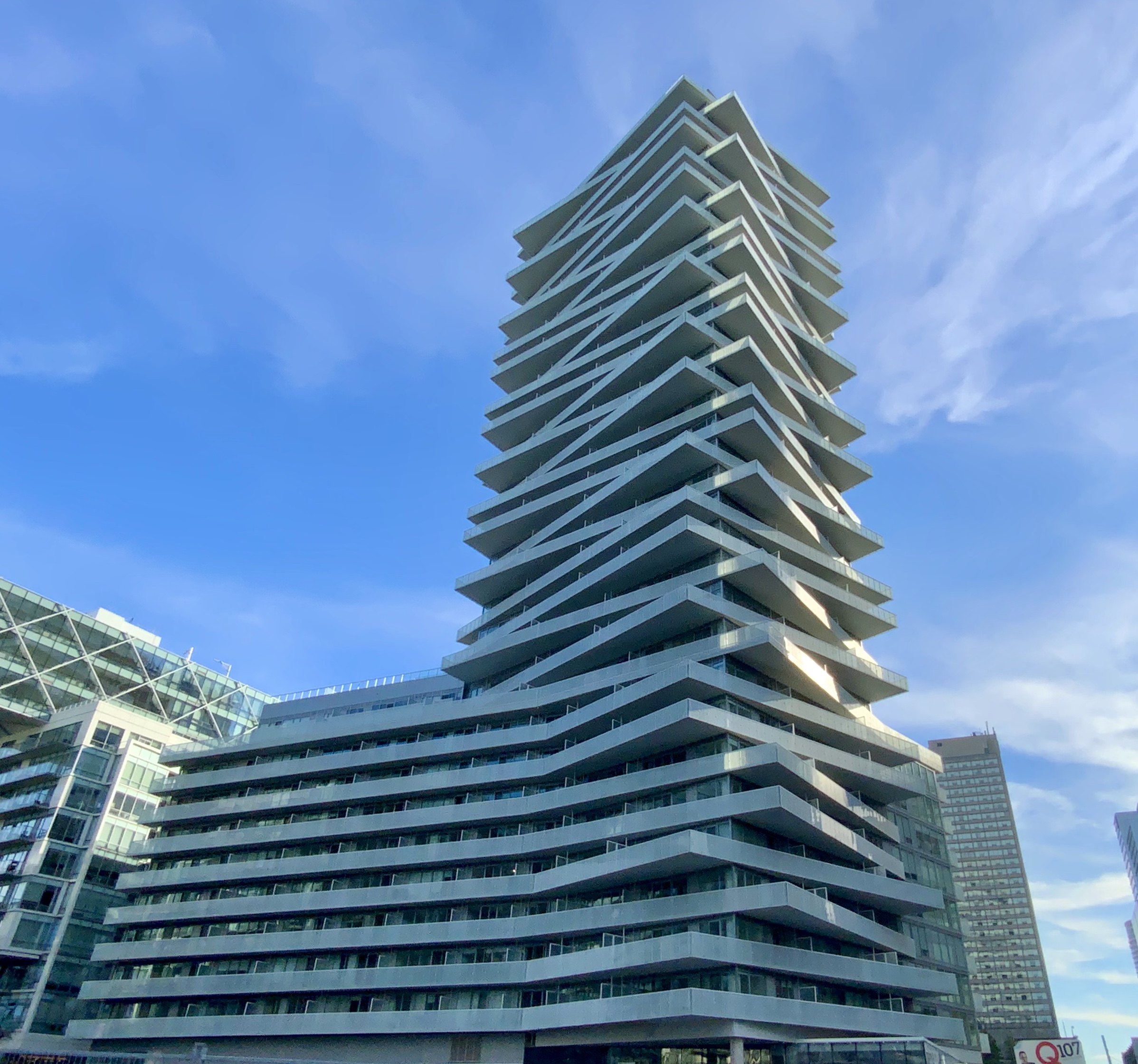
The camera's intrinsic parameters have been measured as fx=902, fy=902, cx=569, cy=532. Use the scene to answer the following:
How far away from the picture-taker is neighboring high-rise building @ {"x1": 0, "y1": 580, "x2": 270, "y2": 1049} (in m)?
70.2

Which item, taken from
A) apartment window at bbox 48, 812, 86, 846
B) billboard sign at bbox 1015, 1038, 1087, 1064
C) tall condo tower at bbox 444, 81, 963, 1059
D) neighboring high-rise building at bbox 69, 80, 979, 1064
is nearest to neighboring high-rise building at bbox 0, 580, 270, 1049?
apartment window at bbox 48, 812, 86, 846

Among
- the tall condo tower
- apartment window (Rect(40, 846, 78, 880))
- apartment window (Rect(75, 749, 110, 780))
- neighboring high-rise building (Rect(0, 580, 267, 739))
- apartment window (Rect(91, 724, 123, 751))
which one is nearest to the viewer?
the tall condo tower

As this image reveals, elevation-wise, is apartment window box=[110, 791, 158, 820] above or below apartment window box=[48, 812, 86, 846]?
above

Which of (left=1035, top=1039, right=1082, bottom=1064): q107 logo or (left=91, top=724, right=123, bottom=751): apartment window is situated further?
(left=91, top=724, right=123, bottom=751): apartment window

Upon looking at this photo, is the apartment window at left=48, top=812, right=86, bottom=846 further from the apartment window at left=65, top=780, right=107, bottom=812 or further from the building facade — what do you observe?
the apartment window at left=65, top=780, right=107, bottom=812

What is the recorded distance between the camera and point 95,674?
296 ft

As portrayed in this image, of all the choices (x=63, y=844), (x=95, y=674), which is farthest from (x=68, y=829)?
(x=95, y=674)

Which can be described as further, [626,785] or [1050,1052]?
[626,785]

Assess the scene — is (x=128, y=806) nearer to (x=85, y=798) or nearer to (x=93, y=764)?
(x=85, y=798)

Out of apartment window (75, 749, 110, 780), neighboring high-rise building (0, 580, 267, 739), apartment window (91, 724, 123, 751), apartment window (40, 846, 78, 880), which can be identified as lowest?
apartment window (40, 846, 78, 880)

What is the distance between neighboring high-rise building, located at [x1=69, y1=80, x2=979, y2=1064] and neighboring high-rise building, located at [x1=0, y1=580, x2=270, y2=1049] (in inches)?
187

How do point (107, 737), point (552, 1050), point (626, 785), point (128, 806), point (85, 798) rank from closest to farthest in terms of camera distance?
point (552, 1050), point (626, 785), point (85, 798), point (128, 806), point (107, 737)

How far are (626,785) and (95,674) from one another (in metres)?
62.5

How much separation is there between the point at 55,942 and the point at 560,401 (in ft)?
198
